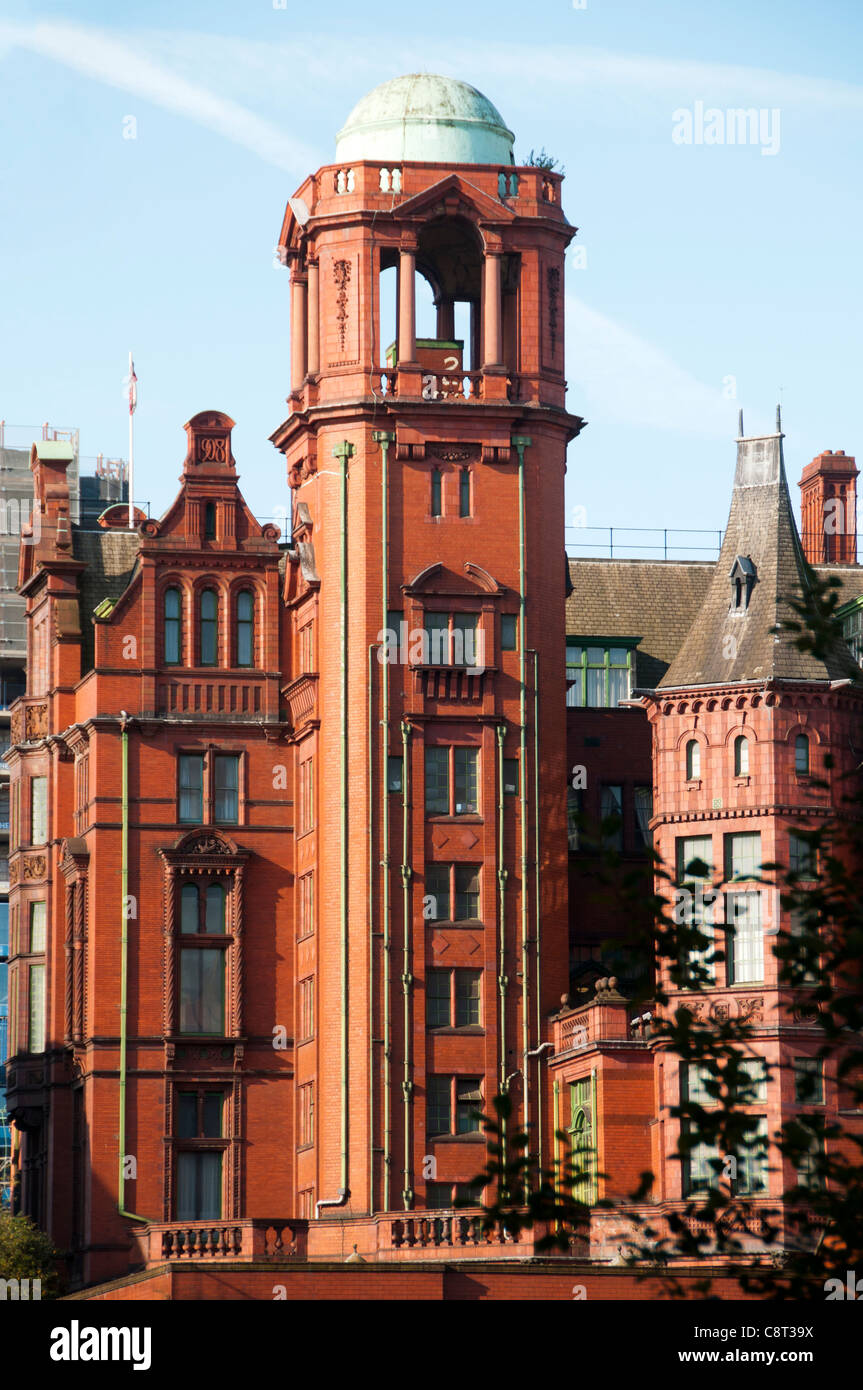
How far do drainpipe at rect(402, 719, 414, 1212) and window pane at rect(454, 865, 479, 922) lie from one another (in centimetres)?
136

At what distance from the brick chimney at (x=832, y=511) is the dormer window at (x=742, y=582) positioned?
21039 millimetres

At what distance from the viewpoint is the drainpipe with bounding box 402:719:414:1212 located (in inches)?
2928

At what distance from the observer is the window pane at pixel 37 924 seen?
85688mm

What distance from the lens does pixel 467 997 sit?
76.2 m

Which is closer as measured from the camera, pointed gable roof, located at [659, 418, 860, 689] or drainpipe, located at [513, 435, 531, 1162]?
pointed gable roof, located at [659, 418, 860, 689]

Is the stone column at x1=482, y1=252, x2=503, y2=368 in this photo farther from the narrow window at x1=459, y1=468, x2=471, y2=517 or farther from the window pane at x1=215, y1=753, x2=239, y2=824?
the window pane at x1=215, y1=753, x2=239, y2=824

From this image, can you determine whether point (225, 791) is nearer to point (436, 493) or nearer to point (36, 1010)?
point (36, 1010)

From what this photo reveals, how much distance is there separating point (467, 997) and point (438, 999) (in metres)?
0.78

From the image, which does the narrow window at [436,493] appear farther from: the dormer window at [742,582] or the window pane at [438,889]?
the window pane at [438,889]

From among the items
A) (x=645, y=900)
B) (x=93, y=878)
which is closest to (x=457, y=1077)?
(x=93, y=878)

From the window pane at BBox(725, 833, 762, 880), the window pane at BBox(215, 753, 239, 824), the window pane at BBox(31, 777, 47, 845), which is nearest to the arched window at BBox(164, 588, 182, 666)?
the window pane at BBox(215, 753, 239, 824)

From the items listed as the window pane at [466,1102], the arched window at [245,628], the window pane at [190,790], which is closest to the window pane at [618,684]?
the arched window at [245,628]

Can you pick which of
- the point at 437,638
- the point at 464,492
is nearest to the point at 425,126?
the point at 464,492
